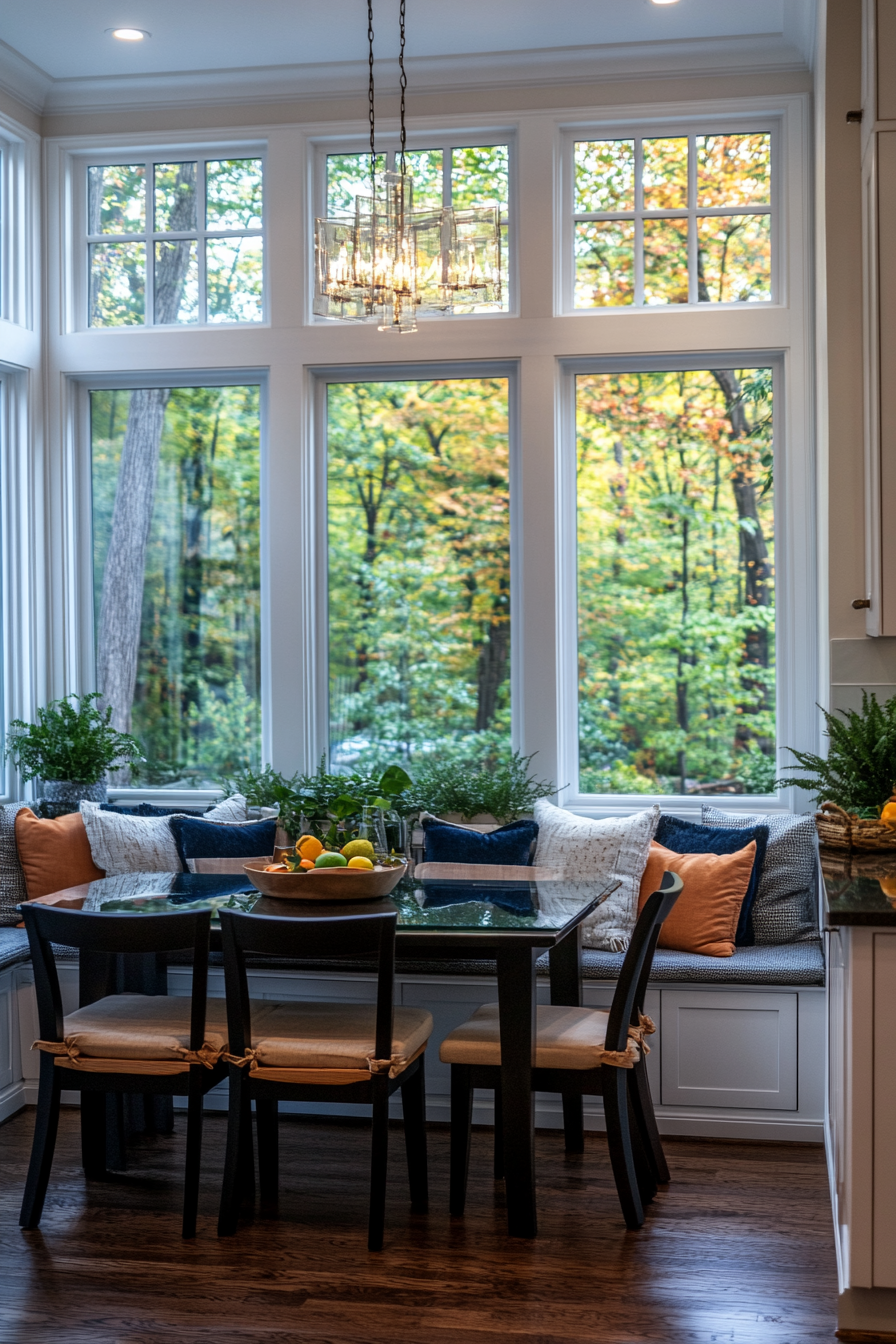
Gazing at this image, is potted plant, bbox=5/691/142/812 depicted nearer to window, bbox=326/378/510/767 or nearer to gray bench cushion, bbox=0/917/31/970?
gray bench cushion, bbox=0/917/31/970

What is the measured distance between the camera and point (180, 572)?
5.05 m

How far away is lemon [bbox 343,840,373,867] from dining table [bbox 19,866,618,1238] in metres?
0.13

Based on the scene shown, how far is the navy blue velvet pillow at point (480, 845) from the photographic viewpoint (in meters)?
4.21

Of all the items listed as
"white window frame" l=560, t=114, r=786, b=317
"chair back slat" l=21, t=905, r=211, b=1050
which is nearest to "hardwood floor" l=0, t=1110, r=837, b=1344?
"chair back slat" l=21, t=905, r=211, b=1050

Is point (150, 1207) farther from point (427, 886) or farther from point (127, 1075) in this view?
point (427, 886)

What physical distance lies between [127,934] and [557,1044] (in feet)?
3.56

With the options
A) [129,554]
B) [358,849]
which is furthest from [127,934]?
[129,554]

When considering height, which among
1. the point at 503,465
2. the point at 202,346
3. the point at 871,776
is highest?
the point at 202,346

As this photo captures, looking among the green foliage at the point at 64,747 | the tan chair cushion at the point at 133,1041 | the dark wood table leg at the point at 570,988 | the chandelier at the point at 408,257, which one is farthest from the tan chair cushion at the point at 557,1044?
the green foliage at the point at 64,747

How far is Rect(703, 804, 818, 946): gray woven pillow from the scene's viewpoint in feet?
13.4

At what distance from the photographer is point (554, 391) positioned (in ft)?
15.4

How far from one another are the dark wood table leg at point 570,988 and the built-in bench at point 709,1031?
0.19 m

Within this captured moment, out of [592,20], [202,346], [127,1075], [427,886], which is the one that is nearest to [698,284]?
[592,20]

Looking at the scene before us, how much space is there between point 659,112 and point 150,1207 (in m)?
4.01
